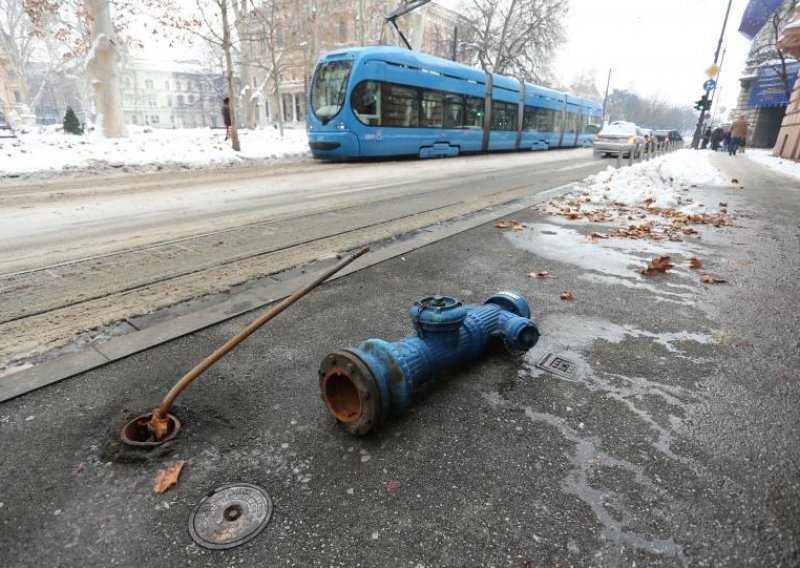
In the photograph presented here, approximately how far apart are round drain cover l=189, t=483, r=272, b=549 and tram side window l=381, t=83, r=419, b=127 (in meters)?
15.8

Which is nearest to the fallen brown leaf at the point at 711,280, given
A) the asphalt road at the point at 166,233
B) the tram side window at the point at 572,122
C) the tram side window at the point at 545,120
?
the asphalt road at the point at 166,233

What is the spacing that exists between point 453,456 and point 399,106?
53.3ft

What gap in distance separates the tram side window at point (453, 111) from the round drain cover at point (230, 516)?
18.9 meters

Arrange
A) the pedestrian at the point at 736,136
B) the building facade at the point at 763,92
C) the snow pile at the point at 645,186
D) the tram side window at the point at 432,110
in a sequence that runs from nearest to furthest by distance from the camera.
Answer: the snow pile at the point at 645,186
the tram side window at the point at 432,110
the pedestrian at the point at 736,136
the building facade at the point at 763,92

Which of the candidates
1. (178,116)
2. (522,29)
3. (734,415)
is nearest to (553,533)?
(734,415)

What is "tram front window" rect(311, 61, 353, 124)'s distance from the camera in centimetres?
1530

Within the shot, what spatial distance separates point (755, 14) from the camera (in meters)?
20.2

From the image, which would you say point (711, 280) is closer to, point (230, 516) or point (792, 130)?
point (230, 516)

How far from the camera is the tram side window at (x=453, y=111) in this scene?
1870cm

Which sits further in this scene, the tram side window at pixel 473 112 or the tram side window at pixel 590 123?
the tram side window at pixel 590 123

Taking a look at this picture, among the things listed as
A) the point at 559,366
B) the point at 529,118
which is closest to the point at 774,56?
the point at 529,118

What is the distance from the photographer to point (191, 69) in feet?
298

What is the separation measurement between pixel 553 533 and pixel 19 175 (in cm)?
1457

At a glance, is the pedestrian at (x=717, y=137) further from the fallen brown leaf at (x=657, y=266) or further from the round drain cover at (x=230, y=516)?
the round drain cover at (x=230, y=516)
